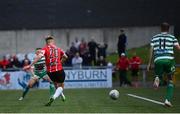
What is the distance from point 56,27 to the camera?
52594 millimetres

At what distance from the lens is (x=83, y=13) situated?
53750 mm

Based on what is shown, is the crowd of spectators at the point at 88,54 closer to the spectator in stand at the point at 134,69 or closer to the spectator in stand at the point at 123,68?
the spectator in stand at the point at 134,69

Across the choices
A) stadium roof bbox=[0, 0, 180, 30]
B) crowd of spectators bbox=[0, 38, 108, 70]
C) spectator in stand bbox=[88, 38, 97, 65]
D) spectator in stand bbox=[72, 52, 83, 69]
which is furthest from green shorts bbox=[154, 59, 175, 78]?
stadium roof bbox=[0, 0, 180, 30]

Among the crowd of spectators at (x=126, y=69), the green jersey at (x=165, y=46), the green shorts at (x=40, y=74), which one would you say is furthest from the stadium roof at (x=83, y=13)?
the green jersey at (x=165, y=46)

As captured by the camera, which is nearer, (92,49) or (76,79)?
(76,79)

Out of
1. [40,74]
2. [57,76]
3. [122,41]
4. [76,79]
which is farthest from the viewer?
[76,79]

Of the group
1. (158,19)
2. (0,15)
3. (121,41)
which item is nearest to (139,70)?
(121,41)

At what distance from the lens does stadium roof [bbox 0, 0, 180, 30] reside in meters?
53.0

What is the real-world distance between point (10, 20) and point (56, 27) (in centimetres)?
384

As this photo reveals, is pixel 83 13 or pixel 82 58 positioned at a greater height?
pixel 83 13

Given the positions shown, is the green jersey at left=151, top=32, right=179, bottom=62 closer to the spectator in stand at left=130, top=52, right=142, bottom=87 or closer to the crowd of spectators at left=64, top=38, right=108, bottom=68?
the spectator in stand at left=130, top=52, right=142, bottom=87

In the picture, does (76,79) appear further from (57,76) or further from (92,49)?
(57,76)

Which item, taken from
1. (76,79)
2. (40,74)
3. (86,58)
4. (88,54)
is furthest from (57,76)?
(88,54)

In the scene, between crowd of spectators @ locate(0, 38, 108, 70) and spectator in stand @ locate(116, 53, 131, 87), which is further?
crowd of spectators @ locate(0, 38, 108, 70)
